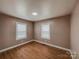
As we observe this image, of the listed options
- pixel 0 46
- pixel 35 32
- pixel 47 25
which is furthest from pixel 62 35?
pixel 0 46

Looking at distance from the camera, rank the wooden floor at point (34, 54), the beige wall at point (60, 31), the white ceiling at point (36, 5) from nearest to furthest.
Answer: the white ceiling at point (36, 5) → the wooden floor at point (34, 54) → the beige wall at point (60, 31)

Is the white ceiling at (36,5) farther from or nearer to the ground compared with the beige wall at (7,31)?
farther from the ground

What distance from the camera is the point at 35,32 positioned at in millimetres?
6211

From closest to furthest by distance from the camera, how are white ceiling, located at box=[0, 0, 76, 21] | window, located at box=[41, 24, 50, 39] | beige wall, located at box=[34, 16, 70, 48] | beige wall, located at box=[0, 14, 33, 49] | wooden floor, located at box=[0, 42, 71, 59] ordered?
white ceiling, located at box=[0, 0, 76, 21] < wooden floor, located at box=[0, 42, 71, 59] < beige wall, located at box=[0, 14, 33, 49] < beige wall, located at box=[34, 16, 70, 48] < window, located at box=[41, 24, 50, 39]

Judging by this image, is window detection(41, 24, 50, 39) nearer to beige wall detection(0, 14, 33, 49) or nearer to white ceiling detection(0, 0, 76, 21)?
beige wall detection(0, 14, 33, 49)

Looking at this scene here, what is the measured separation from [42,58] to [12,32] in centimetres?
257

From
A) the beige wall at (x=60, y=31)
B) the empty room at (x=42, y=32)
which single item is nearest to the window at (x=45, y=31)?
the empty room at (x=42, y=32)

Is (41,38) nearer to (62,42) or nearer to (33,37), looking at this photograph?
(33,37)

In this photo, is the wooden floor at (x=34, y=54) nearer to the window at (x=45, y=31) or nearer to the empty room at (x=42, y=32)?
the empty room at (x=42, y=32)

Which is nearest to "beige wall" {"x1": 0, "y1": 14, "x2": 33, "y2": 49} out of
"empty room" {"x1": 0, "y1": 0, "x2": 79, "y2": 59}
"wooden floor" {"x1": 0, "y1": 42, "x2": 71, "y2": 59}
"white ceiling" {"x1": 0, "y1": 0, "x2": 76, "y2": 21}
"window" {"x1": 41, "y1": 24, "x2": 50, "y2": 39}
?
"empty room" {"x1": 0, "y1": 0, "x2": 79, "y2": 59}

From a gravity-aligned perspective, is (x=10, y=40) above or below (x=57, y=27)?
below

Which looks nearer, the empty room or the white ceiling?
the white ceiling

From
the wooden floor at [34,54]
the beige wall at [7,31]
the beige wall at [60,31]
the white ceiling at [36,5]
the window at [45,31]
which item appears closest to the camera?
the white ceiling at [36,5]

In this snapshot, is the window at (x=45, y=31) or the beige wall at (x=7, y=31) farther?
the window at (x=45, y=31)
